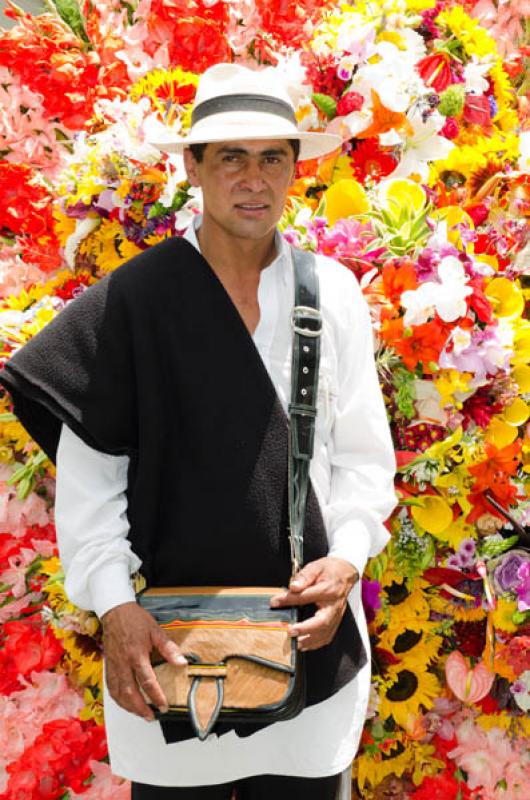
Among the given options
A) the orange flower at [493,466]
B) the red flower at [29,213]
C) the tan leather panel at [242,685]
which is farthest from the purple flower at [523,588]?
the red flower at [29,213]

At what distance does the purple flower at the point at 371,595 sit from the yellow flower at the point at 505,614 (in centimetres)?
31

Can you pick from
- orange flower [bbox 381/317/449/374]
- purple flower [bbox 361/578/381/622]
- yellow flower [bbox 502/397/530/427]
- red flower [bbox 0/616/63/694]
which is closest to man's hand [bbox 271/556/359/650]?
purple flower [bbox 361/578/381/622]

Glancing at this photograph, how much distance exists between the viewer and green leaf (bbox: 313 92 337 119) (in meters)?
2.68

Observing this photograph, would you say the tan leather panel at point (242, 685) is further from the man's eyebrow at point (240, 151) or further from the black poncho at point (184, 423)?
the man's eyebrow at point (240, 151)

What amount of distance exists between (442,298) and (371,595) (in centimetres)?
73

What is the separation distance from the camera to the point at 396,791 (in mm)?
2715

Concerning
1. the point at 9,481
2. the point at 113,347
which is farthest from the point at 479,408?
the point at 9,481

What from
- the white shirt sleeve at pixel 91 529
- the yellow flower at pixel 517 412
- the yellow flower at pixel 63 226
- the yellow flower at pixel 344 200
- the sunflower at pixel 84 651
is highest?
the yellow flower at pixel 344 200

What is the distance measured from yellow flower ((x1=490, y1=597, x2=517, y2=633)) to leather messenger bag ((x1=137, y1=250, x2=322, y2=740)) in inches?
35.1

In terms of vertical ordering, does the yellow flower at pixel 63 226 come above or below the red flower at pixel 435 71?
below

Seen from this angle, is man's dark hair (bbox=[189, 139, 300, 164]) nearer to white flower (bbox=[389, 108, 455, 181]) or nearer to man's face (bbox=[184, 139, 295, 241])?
man's face (bbox=[184, 139, 295, 241])

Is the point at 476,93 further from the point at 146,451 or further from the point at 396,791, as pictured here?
the point at 396,791

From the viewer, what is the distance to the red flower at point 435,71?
108 inches

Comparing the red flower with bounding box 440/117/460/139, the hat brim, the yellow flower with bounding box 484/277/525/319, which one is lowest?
the yellow flower with bounding box 484/277/525/319
